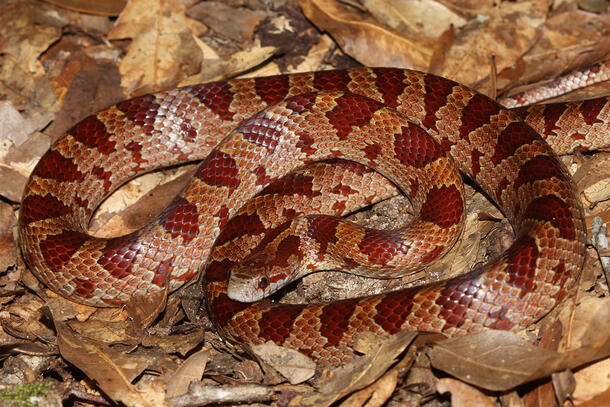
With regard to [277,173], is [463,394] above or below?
below

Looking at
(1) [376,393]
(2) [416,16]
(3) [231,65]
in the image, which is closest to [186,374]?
(1) [376,393]

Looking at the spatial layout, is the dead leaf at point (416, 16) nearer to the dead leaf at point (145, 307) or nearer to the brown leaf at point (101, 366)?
the dead leaf at point (145, 307)

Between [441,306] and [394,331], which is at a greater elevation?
[441,306]

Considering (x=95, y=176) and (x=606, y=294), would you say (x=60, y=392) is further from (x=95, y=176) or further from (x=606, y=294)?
(x=606, y=294)

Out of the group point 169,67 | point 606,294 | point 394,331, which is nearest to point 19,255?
point 169,67

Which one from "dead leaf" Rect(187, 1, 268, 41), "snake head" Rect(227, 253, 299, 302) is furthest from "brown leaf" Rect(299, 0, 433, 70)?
"snake head" Rect(227, 253, 299, 302)

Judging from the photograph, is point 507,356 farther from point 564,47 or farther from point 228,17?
point 228,17

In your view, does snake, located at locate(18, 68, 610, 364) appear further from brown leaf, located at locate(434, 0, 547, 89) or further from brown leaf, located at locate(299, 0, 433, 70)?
brown leaf, located at locate(434, 0, 547, 89)

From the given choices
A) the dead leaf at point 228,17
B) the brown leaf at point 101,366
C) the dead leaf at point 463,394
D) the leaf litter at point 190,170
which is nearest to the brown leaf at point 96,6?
the leaf litter at point 190,170

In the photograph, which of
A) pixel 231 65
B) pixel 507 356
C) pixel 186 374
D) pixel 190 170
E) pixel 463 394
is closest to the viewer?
pixel 507 356
